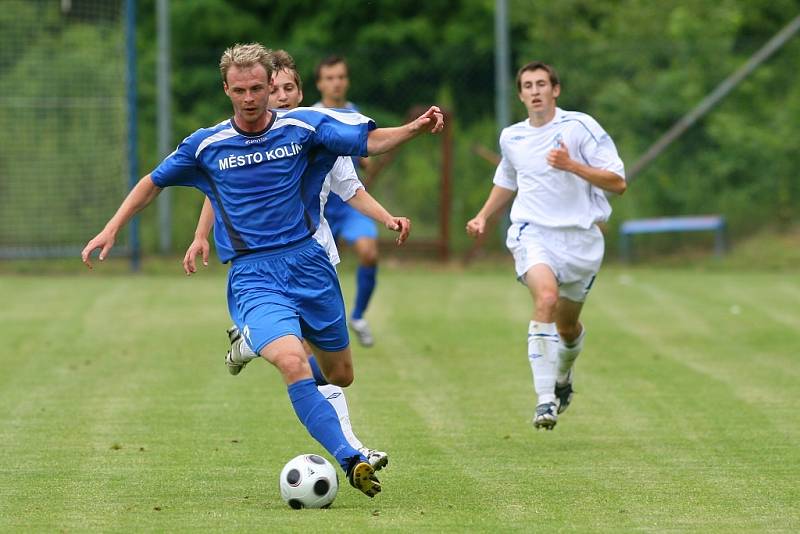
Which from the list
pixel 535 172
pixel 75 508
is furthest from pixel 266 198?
pixel 535 172

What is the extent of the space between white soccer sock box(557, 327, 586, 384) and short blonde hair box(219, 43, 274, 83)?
10.6 ft

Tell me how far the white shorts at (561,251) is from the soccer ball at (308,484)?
9.02 feet

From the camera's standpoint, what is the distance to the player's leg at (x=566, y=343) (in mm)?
8875

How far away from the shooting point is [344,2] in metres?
23.5

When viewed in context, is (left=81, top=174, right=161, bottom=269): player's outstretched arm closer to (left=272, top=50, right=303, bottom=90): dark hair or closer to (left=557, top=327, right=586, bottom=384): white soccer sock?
(left=272, top=50, right=303, bottom=90): dark hair

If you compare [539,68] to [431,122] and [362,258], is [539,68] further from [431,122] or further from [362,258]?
[362,258]

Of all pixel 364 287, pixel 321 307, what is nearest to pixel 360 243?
pixel 364 287

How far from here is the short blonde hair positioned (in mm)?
6250

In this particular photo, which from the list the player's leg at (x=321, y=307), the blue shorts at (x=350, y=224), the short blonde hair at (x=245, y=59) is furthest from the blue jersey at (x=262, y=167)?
the blue shorts at (x=350, y=224)

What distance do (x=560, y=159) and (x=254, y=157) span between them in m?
2.29

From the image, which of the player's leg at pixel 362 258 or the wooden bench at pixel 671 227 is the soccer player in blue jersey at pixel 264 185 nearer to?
the player's leg at pixel 362 258

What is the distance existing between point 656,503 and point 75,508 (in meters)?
2.37

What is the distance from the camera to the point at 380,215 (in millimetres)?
6758

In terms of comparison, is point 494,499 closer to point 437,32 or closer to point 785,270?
point 785,270
